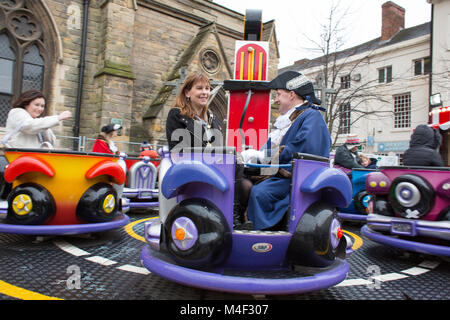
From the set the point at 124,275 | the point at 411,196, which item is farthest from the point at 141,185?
the point at 411,196

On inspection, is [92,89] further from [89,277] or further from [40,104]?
[89,277]

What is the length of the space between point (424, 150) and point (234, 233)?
319cm

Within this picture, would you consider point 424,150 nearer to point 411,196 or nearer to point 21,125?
point 411,196

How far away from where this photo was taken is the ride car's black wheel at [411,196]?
3389mm

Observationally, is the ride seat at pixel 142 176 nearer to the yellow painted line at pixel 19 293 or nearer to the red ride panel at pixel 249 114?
the red ride panel at pixel 249 114

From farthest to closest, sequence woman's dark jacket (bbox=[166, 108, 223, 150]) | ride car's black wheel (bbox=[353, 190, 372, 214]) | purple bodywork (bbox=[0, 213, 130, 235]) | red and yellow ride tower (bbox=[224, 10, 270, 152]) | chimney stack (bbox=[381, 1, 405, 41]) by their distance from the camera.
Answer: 1. chimney stack (bbox=[381, 1, 405, 41])
2. red and yellow ride tower (bbox=[224, 10, 270, 152])
3. ride car's black wheel (bbox=[353, 190, 372, 214])
4. purple bodywork (bbox=[0, 213, 130, 235])
5. woman's dark jacket (bbox=[166, 108, 223, 150])

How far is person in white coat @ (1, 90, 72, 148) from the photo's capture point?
Result: 12.1 ft

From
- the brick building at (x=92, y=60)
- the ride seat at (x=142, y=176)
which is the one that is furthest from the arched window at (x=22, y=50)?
the ride seat at (x=142, y=176)

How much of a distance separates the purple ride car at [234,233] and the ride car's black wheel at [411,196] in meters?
1.63

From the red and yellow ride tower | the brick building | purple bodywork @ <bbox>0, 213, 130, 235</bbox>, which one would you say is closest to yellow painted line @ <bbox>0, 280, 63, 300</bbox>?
purple bodywork @ <bbox>0, 213, 130, 235</bbox>

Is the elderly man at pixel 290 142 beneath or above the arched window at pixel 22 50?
beneath

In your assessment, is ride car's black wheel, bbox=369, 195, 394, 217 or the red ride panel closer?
ride car's black wheel, bbox=369, 195, 394, 217

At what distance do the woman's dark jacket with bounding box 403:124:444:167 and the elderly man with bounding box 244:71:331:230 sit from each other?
7.16ft

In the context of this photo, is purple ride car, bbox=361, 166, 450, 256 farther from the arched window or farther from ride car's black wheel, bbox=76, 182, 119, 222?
the arched window
